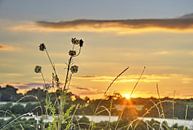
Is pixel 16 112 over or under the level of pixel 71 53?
under

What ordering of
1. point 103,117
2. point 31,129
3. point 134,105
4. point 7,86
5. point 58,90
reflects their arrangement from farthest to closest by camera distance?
point 7,86 < point 134,105 < point 103,117 < point 31,129 < point 58,90

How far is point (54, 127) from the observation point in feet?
13.0

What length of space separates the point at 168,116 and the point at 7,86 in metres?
2.74

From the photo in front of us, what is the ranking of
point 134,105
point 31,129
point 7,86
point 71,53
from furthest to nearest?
point 7,86 → point 134,105 → point 31,129 → point 71,53

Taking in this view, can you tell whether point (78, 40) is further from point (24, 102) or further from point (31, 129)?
point (24, 102)

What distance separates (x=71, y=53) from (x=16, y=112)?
3679 millimetres

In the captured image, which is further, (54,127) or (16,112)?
(16,112)

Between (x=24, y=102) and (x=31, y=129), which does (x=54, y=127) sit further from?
(x=24, y=102)

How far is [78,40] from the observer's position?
3938 mm

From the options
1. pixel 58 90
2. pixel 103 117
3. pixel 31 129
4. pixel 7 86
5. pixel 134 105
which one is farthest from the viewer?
pixel 7 86

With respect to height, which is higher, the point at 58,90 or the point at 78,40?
the point at 78,40

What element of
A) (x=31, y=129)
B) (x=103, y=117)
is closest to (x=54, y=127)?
(x=31, y=129)

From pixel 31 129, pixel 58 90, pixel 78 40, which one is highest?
pixel 78 40

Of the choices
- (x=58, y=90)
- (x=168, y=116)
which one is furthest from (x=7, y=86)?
(x=58, y=90)
